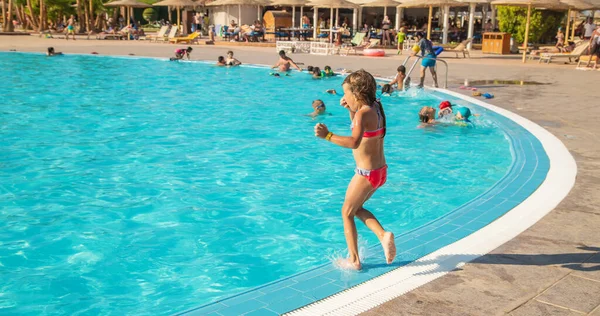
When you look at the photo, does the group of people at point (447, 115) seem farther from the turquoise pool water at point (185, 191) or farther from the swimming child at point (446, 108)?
the turquoise pool water at point (185, 191)

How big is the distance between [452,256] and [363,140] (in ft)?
4.22

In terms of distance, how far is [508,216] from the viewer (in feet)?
17.8

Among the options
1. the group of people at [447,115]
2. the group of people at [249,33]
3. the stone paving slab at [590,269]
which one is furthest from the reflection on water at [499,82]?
the group of people at [249,33]

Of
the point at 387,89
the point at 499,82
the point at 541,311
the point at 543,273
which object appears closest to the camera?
the point at 541,311

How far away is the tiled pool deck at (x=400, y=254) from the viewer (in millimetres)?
3803

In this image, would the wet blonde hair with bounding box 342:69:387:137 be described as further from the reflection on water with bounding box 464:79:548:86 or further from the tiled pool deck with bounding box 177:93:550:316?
the reflection on water with bounding box 464:79:548:86

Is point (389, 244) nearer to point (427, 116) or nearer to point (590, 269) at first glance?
point (590, 269)

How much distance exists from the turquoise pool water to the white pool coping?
3.91 feet

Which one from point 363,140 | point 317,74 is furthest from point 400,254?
point 317,74

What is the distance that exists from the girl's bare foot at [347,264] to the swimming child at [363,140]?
7.9 inches

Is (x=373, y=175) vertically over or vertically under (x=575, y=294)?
over

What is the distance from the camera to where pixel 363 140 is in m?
3.97

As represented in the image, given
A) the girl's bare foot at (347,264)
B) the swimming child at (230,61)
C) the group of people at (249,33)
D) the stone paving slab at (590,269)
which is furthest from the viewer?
the group of people at (249,33)

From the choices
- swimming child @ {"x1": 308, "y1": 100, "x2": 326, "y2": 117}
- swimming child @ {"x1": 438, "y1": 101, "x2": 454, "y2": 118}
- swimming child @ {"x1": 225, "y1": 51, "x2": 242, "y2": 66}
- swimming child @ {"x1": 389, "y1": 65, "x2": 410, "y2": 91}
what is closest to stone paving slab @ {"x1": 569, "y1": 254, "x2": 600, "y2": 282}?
swimming child @ {"x1": 438, "y1": 101, "x2": 454, "y2": 118}
